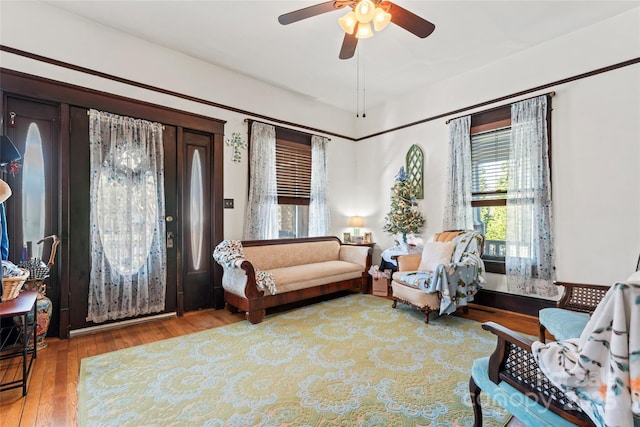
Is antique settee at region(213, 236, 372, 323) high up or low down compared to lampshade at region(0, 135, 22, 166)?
down

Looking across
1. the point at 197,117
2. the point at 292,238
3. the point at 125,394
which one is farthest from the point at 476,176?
the point at 125,394

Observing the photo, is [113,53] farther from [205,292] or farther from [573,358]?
[573,358]

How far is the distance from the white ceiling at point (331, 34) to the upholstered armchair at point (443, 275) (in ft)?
7.60

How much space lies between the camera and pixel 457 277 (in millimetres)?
3201

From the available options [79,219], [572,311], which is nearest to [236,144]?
[79,219]

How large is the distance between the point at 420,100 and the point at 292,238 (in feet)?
10.1

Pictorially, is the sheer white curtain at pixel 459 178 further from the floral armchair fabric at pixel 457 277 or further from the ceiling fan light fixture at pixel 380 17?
the ceiling fan light fixture at pixel 380 17

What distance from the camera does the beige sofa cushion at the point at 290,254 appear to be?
3926 millimetres

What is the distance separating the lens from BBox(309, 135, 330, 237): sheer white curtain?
198 inches

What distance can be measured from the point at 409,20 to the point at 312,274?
2.93 metres

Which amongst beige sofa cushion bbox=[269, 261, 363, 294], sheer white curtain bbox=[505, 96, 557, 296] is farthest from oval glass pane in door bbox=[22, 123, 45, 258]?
sheer white curtain bbox=[505, 96, 557, 296]

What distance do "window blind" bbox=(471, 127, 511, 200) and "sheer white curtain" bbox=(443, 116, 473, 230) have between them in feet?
0.37

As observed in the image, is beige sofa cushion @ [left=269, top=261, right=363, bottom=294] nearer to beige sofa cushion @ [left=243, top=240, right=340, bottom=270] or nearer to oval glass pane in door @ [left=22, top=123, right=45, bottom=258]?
beige sofa cushion @ [left=243, top=240, right=340, bottom=270]

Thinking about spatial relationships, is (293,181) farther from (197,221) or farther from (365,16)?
(365,16)
